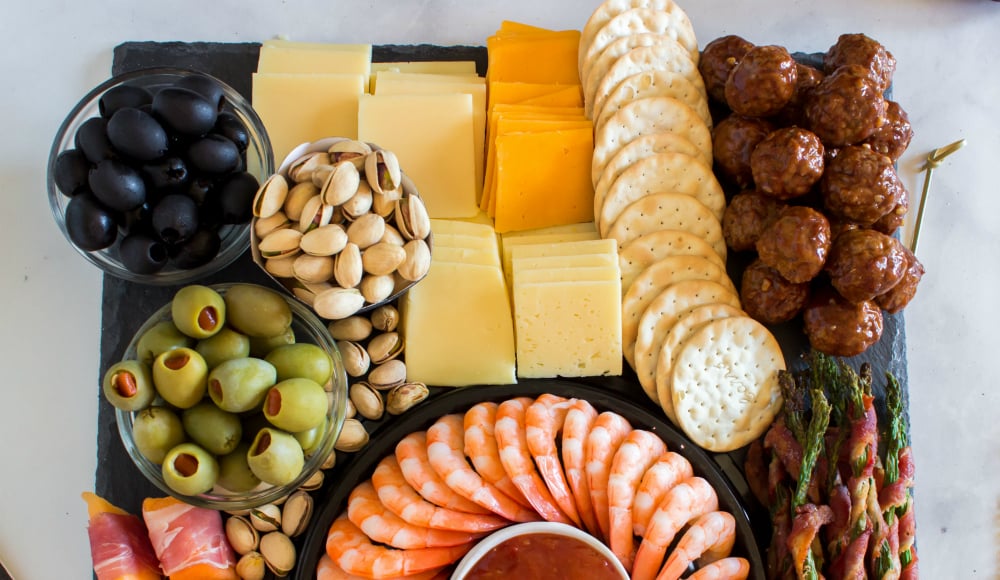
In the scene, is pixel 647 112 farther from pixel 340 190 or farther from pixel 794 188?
pixel 340 190

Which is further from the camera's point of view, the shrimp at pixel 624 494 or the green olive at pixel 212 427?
the shrimp at pixel 624 494

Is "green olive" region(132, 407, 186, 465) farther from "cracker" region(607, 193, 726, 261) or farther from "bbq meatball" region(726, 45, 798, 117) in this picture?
→ "bbq meatball" region(726, 45, 798, 117)

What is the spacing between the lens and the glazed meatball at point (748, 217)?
1.76 meters

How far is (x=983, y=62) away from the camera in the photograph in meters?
2.24

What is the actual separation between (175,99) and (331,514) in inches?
33.5

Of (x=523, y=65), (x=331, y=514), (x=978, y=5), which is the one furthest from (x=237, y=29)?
(x=978, y=5)

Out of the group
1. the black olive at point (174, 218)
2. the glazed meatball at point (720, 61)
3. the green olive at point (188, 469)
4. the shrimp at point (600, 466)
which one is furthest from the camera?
the glazed meatball at point (720, 61)

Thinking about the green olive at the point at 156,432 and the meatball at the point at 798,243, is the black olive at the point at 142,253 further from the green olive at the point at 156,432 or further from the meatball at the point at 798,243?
the meatball at the point at 798,243

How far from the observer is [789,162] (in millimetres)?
1639

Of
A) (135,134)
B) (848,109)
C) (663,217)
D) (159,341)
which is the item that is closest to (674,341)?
(663,217)

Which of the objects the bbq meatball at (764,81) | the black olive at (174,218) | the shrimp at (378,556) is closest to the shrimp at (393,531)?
the shrimp at (378,556)

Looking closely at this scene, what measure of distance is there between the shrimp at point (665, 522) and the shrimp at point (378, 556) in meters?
0.34

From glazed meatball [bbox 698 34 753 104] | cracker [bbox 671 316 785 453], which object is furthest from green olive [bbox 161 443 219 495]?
glazed meatball [bbox 698 34 753 104]

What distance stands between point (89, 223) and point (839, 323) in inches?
60.1
